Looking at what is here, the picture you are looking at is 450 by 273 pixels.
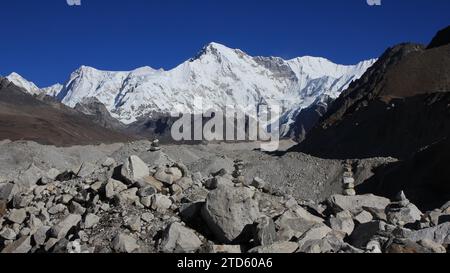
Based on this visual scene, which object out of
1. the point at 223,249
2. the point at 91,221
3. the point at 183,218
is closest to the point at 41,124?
the point at 91,221

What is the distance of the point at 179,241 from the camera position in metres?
10.2

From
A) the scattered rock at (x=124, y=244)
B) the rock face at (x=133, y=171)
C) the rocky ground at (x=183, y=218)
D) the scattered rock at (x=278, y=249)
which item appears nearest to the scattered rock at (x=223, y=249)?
the rocky ground at (x=183, y=218)

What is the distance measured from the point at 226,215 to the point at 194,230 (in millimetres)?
771

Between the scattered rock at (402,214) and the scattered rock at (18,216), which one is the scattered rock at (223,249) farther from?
the scattered rock at (18,216)

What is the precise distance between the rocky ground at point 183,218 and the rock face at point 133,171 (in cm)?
2

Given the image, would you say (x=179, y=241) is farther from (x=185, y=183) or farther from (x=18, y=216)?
(x=18, y=216)

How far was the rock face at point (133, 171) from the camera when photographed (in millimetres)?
12548

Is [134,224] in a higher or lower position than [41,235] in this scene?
higher

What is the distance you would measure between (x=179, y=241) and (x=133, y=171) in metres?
2.91

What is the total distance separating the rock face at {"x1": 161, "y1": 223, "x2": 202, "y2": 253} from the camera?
10148 mm

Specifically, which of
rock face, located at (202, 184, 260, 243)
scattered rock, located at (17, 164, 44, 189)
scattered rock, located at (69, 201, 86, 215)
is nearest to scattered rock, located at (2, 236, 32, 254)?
scattered rock, located at (69, 201, 86, 215)

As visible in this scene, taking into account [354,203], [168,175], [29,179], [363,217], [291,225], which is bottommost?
A: [291,225]
